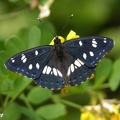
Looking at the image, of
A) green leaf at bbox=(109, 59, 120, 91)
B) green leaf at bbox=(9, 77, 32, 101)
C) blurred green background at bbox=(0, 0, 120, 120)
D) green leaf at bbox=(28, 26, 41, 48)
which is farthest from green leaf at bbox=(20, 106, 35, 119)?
green leaf at bbox=(109, 59, 120, 91)

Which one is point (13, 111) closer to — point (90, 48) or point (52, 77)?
point (52, 77)

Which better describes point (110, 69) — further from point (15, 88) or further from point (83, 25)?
point (83, 25)

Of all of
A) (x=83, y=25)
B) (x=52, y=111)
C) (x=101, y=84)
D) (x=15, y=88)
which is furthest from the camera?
(x=83, y=25)

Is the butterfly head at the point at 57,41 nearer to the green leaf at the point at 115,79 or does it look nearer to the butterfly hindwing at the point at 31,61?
the butterfly hindwing at the point at 31,61

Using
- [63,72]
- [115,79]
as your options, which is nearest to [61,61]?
[63,72]

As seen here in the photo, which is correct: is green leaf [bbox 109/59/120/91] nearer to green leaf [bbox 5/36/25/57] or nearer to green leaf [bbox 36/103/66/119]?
green leaf [bbox 36/103/66/119]

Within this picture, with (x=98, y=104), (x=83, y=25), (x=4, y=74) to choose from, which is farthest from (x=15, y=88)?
(x=83, y=25)

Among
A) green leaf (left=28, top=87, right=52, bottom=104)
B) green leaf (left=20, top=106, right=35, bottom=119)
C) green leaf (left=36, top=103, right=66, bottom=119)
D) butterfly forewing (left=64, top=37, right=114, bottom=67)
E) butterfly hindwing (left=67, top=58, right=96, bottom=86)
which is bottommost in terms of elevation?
green leaf (left=36, top=103, right=66, bottom=119)
